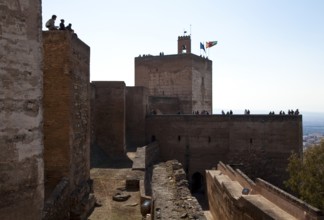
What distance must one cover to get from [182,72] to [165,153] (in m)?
12.7

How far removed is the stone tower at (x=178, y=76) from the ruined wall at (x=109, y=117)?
44.3ft

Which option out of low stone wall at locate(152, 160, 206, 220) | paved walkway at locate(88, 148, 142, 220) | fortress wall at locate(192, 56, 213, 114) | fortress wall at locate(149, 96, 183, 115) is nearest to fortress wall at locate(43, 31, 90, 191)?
paved walkway at locate(88, 148, 142, 220)

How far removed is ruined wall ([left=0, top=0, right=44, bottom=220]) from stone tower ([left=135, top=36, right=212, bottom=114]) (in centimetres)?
3114

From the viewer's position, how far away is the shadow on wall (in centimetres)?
2017

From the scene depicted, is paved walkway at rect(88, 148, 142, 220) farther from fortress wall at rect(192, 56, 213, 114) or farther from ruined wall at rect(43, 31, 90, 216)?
fortress wall at rect(192, 56, 213, 114)

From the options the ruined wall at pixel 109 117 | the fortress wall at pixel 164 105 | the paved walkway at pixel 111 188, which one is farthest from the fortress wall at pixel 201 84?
the paved walkway at pixel 111 188

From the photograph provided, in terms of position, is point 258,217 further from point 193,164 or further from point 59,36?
point 193,164

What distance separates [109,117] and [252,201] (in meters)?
13.3

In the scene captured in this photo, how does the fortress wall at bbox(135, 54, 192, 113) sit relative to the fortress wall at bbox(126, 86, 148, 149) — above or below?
above

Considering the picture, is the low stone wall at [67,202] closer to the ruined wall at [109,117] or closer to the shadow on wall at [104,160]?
the shadow on wall at [104,160]

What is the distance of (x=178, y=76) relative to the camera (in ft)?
128

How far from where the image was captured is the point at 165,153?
2825 cm

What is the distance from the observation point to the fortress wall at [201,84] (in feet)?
130

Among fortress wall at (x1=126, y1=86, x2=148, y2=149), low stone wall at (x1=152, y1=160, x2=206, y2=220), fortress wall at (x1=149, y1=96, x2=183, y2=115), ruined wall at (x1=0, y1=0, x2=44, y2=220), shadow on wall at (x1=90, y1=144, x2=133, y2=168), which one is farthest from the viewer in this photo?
fortress wall at (x1=149, y1=96, x2=183, y2=115)
